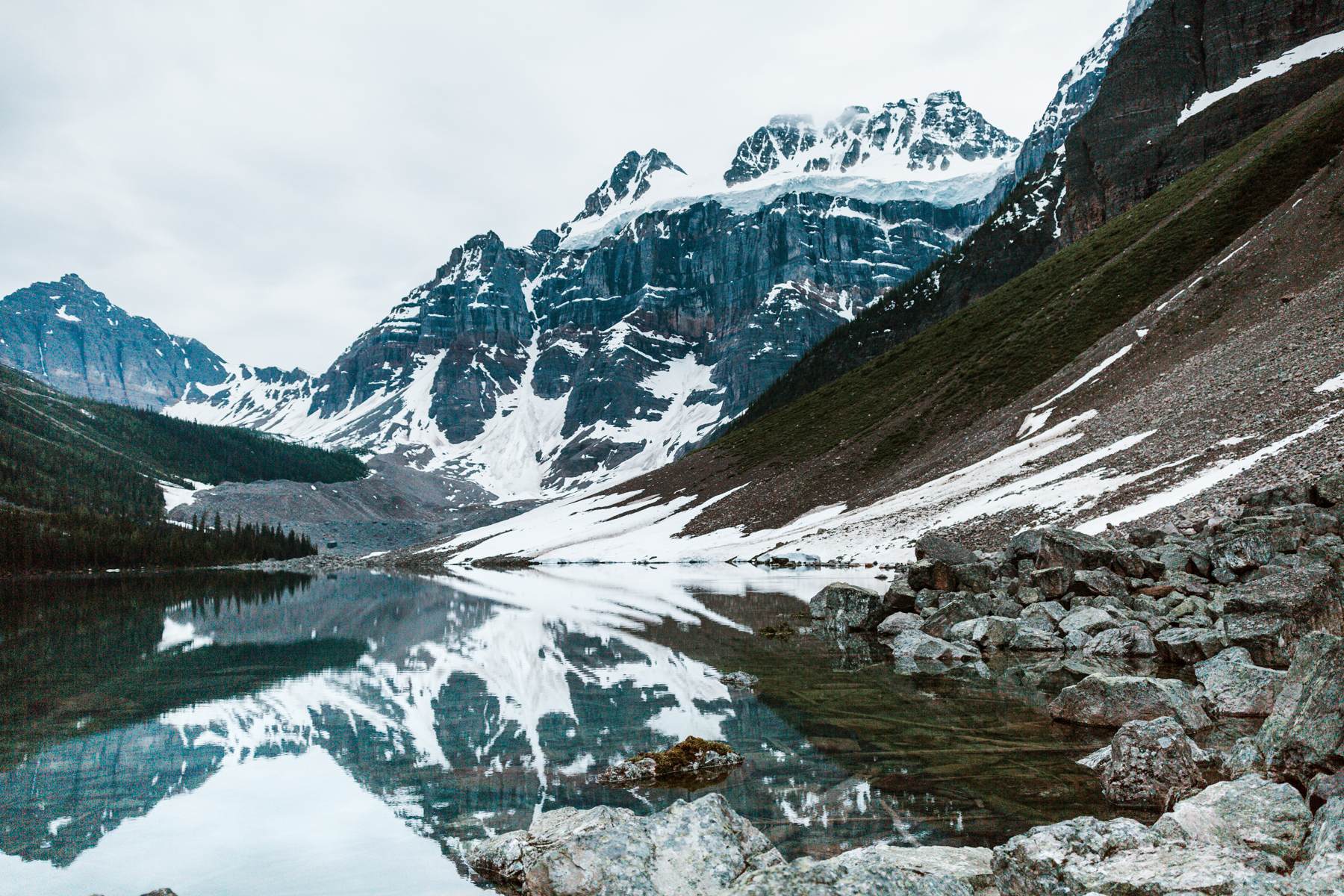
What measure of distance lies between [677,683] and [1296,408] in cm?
4069

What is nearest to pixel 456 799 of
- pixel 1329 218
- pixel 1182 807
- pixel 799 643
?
pixel 1182 807

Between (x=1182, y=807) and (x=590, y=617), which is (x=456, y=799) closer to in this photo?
(x=1182, y=807)

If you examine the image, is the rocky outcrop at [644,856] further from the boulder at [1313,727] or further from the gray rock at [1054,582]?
the gray rock at [1054,582]

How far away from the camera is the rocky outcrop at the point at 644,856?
7605mm

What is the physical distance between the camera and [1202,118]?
119125 mm

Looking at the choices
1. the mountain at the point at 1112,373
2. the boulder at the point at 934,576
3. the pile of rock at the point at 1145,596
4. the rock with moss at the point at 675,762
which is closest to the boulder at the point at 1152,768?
the pile of rock at the point at 1145,596

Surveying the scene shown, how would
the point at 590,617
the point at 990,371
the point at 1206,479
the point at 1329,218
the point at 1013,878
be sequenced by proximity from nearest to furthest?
1. the point at 1013,878
2. the point at 590,617
3. the point at 1206,479
4. the point at 1329,218
5. the point at 990,371

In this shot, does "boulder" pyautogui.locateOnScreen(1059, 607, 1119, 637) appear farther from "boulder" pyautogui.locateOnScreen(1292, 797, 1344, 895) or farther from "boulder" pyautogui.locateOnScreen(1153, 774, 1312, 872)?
"boulder" pyautogui.locateOnScreen(1292, 797, 1344, 895)

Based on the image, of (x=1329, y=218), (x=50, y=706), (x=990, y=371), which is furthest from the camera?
(x=990, y=371)

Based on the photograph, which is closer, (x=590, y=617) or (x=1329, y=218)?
(x=590, y=617)

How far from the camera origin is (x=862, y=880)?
6.83m

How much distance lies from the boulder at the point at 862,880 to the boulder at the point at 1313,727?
11.7 feet

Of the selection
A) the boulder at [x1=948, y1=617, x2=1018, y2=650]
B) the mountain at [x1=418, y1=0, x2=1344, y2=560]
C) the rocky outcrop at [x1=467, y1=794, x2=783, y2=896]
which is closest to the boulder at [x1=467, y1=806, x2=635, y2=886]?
the rocky outcrop at [x1=467, y1=794, x2=783, y2=896]

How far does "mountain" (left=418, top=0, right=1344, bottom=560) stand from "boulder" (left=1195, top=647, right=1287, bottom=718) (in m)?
26.1
